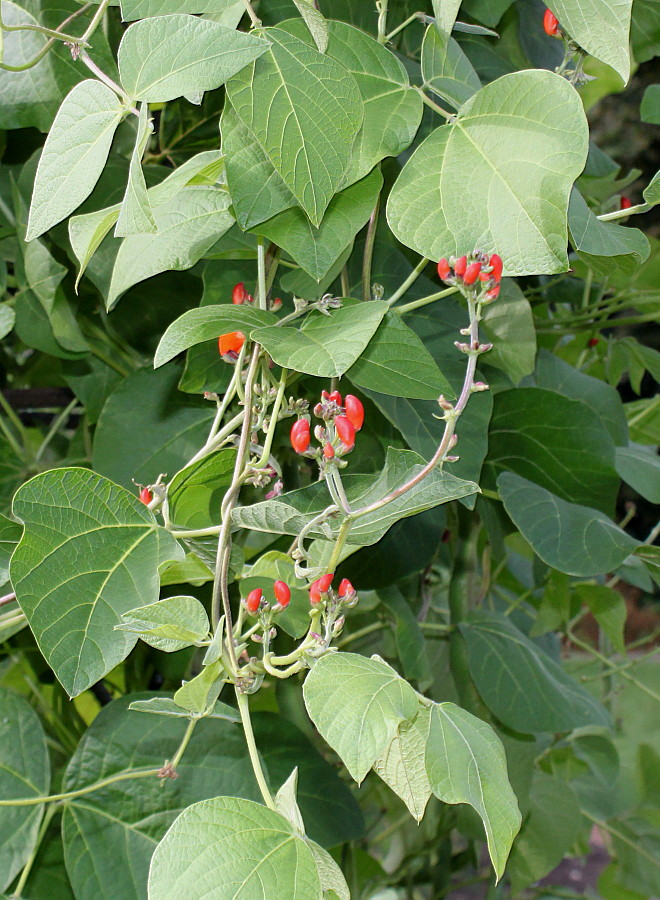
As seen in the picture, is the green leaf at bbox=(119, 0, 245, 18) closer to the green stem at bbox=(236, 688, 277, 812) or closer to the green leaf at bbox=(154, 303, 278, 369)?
the green leaf at bbox=(154, 303, 278, 369)

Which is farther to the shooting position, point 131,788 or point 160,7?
point 131,788

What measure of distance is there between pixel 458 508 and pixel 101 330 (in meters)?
0.31

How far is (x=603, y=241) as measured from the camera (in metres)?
0.40

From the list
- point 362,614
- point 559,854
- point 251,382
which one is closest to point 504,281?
point 251,382

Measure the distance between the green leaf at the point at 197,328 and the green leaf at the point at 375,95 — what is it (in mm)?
90

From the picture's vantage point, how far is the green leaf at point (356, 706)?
11.8 inches

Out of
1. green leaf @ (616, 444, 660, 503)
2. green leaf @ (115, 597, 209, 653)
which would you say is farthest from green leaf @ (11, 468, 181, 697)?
green leaf @ (616, 444, 660, 503)

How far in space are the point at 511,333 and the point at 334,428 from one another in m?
0.26

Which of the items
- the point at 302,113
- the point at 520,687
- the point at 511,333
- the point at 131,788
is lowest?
the point at 520,687

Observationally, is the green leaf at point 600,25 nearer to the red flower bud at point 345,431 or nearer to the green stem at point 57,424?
the red flower bud at point 345,431

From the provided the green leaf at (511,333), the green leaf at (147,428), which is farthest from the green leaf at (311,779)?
the green leaf at (511,333)

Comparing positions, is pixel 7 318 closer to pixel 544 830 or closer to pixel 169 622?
pixel 169 622

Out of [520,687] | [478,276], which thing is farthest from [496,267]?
[520,687]

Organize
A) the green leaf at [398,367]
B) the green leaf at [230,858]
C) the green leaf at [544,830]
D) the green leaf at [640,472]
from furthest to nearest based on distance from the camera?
the green leaf at [544,830] < the green leaf at [640,472] < the green leaf at [398,367] < the green leaf at [230,858]
